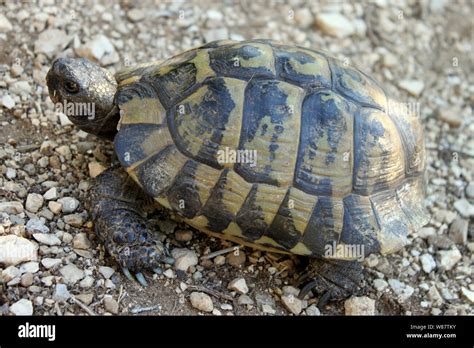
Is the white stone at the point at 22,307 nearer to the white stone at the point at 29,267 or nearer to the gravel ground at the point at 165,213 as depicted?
the gravel ground at the point at 165,213

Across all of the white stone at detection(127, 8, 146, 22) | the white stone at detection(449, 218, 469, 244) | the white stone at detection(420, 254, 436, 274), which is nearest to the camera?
the white stone at detection(420, 254, 436, 274)

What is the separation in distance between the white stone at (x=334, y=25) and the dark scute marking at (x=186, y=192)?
2.99 metres

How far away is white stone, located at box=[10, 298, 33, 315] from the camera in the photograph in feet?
11.4

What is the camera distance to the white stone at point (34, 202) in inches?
161

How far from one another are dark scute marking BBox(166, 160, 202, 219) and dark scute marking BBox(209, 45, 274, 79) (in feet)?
2.12

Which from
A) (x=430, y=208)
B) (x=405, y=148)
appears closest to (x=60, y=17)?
(x=405, y=148)

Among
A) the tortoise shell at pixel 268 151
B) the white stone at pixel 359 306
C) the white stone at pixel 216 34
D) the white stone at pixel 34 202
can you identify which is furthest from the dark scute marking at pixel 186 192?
the white stone at pixel 216 34

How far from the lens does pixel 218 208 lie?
3.88m

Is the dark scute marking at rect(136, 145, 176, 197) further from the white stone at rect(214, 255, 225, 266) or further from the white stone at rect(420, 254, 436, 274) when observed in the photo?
the white stone at rect(420, 254, 436, 274)

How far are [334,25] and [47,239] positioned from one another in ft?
12.3

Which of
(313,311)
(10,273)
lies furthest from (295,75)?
(10,273)

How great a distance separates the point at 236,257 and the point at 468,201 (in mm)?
2164

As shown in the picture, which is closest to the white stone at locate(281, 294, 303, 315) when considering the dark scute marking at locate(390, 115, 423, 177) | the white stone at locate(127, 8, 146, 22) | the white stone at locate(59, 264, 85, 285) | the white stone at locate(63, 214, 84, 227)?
the dark scute marking at locate(390, 115, 423, 177)

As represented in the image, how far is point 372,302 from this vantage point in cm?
419
